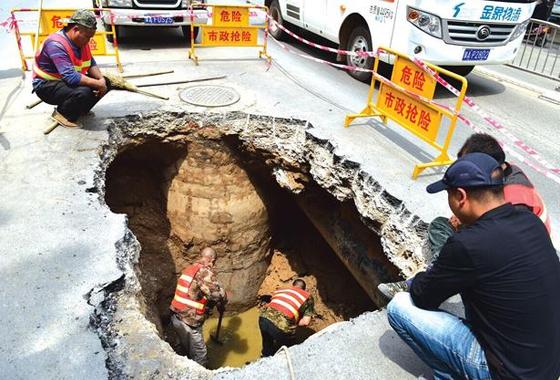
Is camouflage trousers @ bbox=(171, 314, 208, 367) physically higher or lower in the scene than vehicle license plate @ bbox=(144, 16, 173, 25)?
lower

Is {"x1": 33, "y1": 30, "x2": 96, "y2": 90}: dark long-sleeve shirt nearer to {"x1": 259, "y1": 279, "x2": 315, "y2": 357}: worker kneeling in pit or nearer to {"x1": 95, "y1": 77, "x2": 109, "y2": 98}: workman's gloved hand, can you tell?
{"x1": 95, "y1": 77, "x2": 109, "y2": 98}: workman's gloved hand

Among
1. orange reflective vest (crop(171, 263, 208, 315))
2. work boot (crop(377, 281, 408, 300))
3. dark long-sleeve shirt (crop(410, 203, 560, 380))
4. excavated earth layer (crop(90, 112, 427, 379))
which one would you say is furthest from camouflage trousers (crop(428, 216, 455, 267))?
orange reflective vest (crop(171, 263, 208, 315))

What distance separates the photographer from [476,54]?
7.04 m

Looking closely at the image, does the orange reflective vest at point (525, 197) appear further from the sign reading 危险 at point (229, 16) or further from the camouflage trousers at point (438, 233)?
the sign reading 危险 at point (229, 16)

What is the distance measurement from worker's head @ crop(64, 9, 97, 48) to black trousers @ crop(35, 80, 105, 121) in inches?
20.3

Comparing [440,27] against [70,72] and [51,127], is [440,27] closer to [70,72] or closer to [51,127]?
[70,72]

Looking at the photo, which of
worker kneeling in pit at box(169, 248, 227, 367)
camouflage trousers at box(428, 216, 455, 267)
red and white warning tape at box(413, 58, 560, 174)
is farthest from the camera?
worker kneeling in pit at box(169, 248, 227, 367)

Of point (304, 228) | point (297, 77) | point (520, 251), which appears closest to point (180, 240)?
point (304, 228)

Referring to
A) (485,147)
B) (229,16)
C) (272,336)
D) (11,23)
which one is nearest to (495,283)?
(485,147)

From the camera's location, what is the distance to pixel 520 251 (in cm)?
209

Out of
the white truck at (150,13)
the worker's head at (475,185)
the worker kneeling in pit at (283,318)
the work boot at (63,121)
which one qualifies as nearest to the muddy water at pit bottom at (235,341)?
the worker kneeling in pit at (283,318)

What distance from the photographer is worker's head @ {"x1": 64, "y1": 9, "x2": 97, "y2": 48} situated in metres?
4.58

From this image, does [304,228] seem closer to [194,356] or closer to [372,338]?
[194,356]

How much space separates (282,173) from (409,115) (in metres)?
1.90
